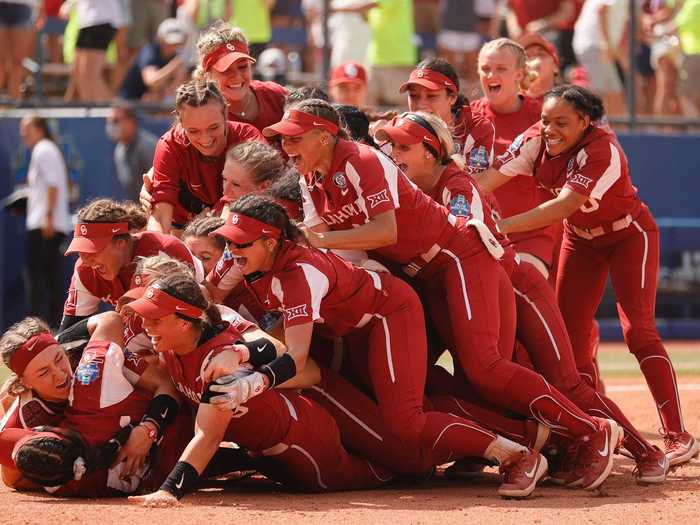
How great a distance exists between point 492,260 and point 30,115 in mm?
7477

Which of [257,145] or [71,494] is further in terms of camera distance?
[257,145]

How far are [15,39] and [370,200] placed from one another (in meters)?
7.97

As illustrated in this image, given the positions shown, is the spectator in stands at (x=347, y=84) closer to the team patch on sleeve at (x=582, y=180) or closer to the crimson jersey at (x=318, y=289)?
the team patch on sleeve at (x=582, y=180)

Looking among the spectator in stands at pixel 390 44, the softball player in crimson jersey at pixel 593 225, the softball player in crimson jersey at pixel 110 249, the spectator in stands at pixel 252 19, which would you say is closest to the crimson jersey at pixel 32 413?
the softball player in crimson jersey at pixel 110 249

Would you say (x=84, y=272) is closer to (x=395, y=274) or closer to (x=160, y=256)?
(x=160, y=256)

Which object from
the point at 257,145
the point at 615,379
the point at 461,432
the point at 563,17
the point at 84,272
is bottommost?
the point at 615,379

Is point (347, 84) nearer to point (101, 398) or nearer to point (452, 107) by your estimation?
point (452, 107)

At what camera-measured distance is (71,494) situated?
21.1 ft

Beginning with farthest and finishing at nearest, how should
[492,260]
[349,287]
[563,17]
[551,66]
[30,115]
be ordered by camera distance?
1. [563,17]
2. [30,115]
3. [551,66]
4. [492,260]
5. [349,287]

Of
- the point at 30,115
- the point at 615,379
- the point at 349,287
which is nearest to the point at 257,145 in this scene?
the point at 349,287

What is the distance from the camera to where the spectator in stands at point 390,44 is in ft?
44.4

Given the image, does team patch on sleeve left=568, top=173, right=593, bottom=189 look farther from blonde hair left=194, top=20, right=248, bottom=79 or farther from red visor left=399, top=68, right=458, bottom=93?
blonde hair left=194, top=20, right=248, bottom=79

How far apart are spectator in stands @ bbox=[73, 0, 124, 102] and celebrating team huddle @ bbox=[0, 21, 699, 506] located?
5.60m

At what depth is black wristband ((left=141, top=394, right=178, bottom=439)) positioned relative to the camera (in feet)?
20.8
